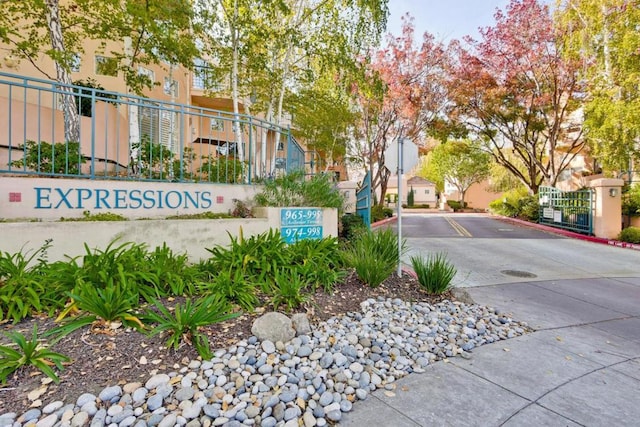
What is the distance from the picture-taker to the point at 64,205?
14.3 feet

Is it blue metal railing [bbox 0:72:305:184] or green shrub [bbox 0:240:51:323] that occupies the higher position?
blue metal railing [bbox 0:72:305:184]

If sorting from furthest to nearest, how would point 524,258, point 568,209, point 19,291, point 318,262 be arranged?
1. point 568,209
2. point 524,258
3. point 318,262
4. point 19,291

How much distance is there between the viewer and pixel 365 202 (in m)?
9.06

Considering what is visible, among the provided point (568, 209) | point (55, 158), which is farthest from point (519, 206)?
point (55, 158)

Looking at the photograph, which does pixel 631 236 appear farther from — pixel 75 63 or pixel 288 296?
pixel 75 63

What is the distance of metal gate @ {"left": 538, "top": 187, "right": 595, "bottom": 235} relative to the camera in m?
12.4

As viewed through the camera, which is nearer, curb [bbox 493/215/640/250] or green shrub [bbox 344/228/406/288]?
green shrub [bbox 344/228/406/288]

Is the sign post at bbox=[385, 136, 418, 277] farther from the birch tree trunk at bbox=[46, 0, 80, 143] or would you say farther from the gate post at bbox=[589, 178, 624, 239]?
the gate post at bbox=[589, 178, 624, 239]

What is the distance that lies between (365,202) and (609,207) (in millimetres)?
9233

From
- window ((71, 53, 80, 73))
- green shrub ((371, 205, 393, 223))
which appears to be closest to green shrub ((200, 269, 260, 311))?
window ((71, 53, 80, 73))

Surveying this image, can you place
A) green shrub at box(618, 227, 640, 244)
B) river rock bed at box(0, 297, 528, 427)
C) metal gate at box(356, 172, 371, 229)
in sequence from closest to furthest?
river rock bed at box(0, 297, 528, 427) → metal gate at box(356, 172, 371, 229) → green shrub at box(618, 227, 640, 244)

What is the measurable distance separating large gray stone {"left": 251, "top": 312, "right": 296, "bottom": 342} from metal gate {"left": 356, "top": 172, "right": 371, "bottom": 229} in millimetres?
5030

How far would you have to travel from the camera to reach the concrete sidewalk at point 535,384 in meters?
2.30

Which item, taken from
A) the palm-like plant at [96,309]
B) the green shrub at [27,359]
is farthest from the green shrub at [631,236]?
the green shrub at [27,359]
